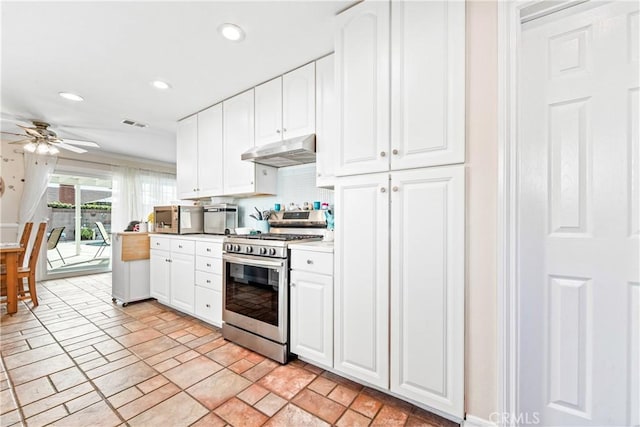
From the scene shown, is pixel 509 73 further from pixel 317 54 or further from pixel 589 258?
pixel 317 54

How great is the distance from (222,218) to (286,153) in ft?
4.21

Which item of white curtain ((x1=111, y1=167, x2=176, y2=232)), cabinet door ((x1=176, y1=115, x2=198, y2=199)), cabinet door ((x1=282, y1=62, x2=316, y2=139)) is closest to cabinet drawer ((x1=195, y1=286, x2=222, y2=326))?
cabinet door ((x1=176, y1=115, x2=198, y2=199))

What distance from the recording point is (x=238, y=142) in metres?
2.78

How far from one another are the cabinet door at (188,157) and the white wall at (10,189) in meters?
2.95

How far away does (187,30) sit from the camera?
1.83 m

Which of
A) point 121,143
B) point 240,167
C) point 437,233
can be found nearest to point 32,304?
point 121,143

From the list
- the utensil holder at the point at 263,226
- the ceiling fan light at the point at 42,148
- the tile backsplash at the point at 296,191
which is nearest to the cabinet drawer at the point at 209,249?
the utensil holder at the point at 263,226

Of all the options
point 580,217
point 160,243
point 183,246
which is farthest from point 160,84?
point 580,217

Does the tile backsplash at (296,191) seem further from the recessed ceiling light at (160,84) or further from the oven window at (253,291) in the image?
the recessed ceiling light at (160,84)

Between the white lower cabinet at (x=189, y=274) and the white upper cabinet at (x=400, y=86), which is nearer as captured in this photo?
the white upper cabinet at (x=400, y=86)

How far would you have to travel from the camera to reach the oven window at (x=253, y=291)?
2018mm

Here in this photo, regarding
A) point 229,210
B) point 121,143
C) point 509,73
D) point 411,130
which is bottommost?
point 229,210

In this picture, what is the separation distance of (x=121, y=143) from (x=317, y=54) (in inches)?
159

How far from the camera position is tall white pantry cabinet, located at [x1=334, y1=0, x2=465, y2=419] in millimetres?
1333
